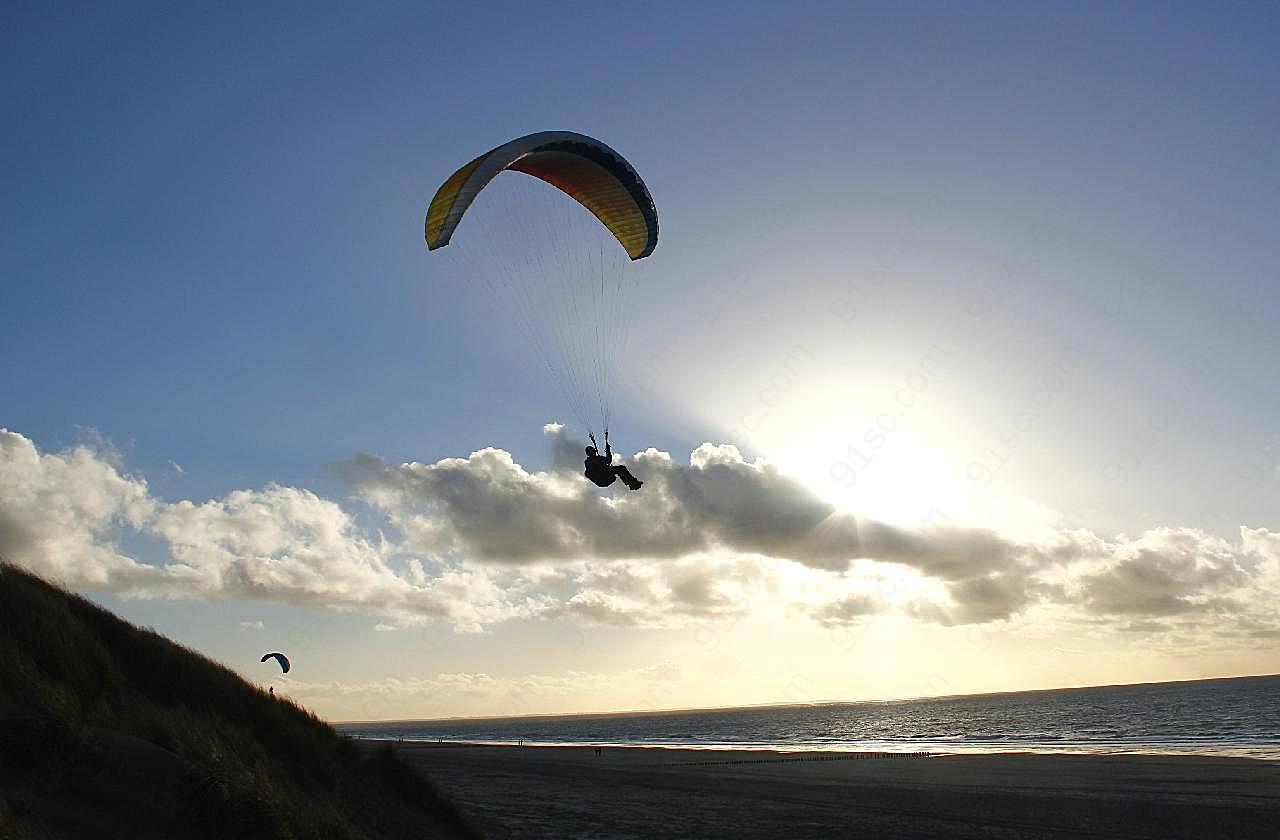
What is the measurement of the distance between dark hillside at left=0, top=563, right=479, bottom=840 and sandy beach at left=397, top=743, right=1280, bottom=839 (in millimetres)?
4611

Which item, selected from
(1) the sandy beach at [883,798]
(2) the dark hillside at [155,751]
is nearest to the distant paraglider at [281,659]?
(1) the sandy beach at [883,798]

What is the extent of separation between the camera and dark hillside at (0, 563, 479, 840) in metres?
6.22

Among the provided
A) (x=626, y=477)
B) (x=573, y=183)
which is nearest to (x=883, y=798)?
(x=626, y=477)

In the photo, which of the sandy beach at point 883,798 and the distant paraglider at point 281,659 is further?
the distant paraglider at point 281,659

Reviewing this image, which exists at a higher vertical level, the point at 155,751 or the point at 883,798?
the point at 155,751

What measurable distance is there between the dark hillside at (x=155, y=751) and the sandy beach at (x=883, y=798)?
4.61 m

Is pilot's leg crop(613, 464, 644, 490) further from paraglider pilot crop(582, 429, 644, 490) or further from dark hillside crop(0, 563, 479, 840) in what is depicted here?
dark hillside crop(0, 563, 479, 840)

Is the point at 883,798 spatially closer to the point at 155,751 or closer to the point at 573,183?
the point at 573,183

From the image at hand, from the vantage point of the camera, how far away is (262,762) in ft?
27.7

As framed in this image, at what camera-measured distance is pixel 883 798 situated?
22641 millimetres

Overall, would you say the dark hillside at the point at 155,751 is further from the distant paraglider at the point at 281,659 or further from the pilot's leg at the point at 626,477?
the distant paraglider at the point at 281,659

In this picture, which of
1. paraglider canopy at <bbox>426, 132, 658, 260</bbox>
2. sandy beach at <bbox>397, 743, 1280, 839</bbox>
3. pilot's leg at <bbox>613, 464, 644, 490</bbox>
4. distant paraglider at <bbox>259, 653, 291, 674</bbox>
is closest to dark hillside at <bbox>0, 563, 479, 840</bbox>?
sandy beach at <bbox>397, 743, 1280, 839</bbox>

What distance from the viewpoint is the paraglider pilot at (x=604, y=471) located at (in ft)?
62.3

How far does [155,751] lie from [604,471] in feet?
41.8
